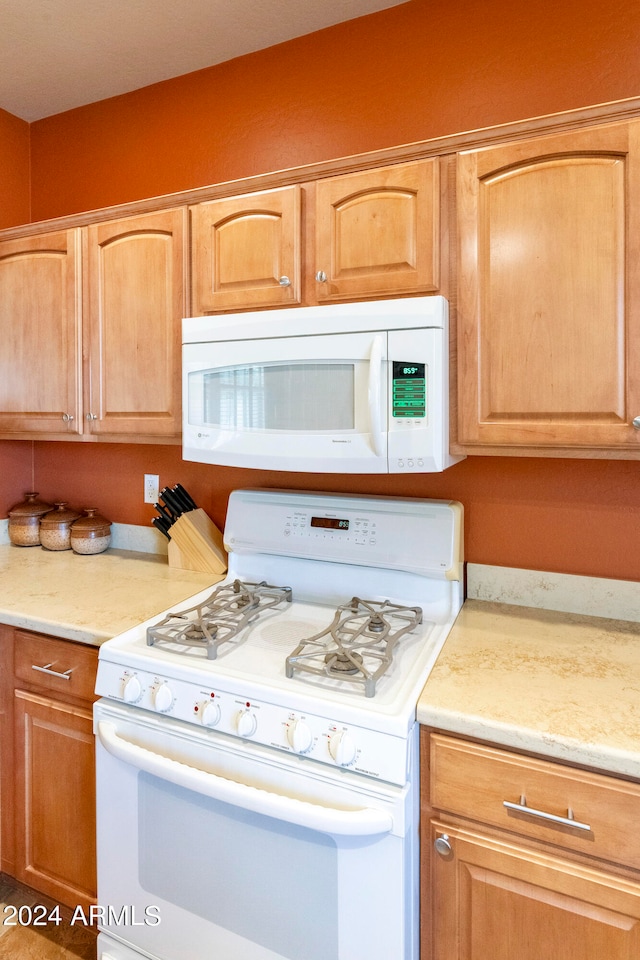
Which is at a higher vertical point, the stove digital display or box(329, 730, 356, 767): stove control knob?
the stove digital display

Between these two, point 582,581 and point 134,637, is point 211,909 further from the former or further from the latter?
point 582,581

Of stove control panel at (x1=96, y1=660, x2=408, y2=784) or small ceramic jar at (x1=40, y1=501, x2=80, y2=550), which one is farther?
small ceramic jar at (x1=40, y1=501, x2=80, y2=550)

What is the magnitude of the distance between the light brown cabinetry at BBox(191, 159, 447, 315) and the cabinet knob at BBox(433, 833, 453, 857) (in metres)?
1.18

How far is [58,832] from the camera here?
1.53 m

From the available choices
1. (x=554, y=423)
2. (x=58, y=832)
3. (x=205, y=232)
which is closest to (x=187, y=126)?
(x=205, y=232)

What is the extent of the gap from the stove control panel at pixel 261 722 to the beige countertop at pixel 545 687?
4.5 inches

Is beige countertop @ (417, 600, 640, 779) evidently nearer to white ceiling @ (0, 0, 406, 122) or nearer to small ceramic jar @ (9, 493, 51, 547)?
small ceramic jar @ (9, 493, 51, 547)

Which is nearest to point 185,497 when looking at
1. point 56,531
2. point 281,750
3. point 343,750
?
point 56,531

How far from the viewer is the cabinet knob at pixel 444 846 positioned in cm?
107

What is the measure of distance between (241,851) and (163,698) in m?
0.35

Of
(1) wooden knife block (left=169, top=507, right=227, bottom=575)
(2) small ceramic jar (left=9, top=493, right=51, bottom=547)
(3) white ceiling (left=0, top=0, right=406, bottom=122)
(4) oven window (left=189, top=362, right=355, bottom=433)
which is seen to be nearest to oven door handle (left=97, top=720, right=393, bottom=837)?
(1) wooden knife block (left=169, top=507, right=227, bottom=575)

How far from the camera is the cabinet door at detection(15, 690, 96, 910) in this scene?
147 centimetres

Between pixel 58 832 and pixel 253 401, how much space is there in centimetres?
130

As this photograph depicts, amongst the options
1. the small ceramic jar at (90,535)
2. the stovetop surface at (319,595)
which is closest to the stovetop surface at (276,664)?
the stovetop surface at (319,595)
